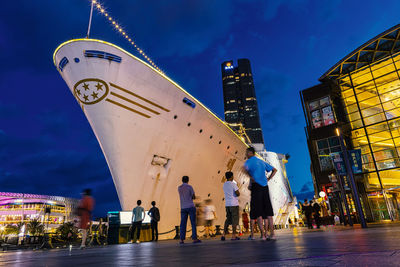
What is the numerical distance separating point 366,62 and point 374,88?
251 cm

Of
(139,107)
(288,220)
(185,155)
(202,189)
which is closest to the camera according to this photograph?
(139,107)

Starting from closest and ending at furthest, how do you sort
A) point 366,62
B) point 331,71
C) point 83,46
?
point 83,46
point 366,62
point 331,71

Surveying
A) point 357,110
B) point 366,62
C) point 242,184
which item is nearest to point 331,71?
point 366,62

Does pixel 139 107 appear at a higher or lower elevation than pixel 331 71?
lower

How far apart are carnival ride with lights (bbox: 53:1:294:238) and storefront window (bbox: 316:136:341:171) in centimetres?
1777

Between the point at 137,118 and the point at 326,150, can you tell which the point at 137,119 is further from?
the point at 326,150

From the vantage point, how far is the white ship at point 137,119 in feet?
29.8

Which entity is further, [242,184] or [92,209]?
[242,184]

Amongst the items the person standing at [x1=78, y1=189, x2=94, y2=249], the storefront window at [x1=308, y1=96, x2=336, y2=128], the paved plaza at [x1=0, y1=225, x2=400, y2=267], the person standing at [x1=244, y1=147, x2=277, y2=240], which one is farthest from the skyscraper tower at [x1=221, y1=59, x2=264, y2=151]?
the paved plaza at [x1=0, y1=225, x2=400, y2=267]

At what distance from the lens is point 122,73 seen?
9.19 meters

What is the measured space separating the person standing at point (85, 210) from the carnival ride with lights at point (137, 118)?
9.12 ft

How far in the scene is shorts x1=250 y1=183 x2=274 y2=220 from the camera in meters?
4.57

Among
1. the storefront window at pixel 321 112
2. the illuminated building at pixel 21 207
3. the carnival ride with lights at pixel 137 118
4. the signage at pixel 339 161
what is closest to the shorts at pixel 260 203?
the carnival ride with lights at pixel 137 118

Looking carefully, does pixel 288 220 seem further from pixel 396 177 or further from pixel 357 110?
pixel 357 110
